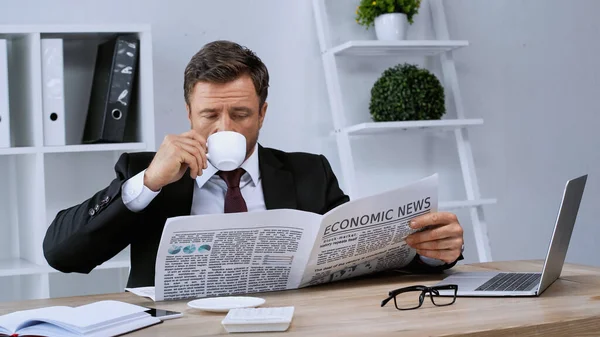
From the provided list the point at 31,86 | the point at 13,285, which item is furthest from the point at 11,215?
the point at 31,86

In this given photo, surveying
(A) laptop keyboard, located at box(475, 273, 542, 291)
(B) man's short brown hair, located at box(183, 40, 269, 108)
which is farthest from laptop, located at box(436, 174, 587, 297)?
(B) man's short brown hair, located at box(183, 40, 269, 108)

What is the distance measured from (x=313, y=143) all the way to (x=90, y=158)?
0.80m

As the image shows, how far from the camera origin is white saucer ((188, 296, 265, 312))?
1.22 m

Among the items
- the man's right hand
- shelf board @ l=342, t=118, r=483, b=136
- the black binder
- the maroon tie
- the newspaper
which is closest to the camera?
the newspaper

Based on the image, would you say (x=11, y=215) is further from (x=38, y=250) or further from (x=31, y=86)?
(x=31, y=86)

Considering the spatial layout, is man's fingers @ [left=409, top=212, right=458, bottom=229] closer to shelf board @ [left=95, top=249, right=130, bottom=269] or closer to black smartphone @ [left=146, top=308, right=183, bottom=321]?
black smartphone @ [left=146, top=308, right=183, bottom=321]

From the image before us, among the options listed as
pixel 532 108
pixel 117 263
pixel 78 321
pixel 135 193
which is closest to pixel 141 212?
pixel 135 193

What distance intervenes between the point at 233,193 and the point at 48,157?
0.98 meters

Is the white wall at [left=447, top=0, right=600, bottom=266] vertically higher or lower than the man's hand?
higher

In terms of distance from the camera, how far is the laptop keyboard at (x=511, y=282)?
1362 mm

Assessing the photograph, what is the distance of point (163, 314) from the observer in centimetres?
120

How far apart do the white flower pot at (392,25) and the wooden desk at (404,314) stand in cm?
146

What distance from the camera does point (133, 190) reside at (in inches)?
61.2

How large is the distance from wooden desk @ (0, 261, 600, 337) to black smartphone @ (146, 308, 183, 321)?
0.02m
